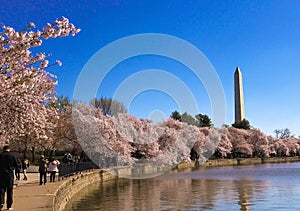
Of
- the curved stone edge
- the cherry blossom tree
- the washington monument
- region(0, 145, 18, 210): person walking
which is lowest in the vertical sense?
the curved stone edge

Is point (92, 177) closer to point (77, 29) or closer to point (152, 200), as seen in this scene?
point (152, 200)

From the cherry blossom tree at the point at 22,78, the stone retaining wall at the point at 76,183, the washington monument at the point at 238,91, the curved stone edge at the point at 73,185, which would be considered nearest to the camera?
the cherry blossom tree at the point at 22,78

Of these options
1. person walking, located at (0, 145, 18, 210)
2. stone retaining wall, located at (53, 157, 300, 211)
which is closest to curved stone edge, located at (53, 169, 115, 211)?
stone retaining wall, located at (53, 157, 300, 211)

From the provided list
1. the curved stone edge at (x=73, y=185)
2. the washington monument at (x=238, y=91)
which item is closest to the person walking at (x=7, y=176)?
the curved stone edge at (x=73, y=185)

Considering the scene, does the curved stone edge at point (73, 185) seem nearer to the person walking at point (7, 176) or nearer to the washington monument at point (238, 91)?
the person walking at point (7, 176)

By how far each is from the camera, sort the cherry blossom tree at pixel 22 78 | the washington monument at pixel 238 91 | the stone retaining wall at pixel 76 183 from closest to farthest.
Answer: the cherry blossom tree at pixel 22 78 < the stone retaining wall at pixel 76 183 < the washington monument at pixel 238 91

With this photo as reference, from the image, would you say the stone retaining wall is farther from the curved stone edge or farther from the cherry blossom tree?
the cherry blossom tree

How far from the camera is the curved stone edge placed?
56.4 feet

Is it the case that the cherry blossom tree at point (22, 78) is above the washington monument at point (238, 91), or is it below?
below

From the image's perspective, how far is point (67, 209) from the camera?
1894cm

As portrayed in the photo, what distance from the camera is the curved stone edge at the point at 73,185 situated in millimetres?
17189

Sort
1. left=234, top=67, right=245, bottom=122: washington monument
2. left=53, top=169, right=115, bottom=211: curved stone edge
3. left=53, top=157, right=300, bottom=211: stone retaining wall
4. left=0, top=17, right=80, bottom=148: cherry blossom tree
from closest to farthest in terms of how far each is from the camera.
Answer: left=0, top=17, right=80, bottom=148: cherry blossom tree, left=53, top=169, right=115, bottom=211: curved stone edge, left=53, top=157, right=300, bottom=211: stone retaining wall, left=234, top=67, right=245, bottom=122: washington monument

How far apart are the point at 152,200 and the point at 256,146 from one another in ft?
270

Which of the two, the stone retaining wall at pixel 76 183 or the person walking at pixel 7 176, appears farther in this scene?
the stone retaining wall at pixel 76 183
